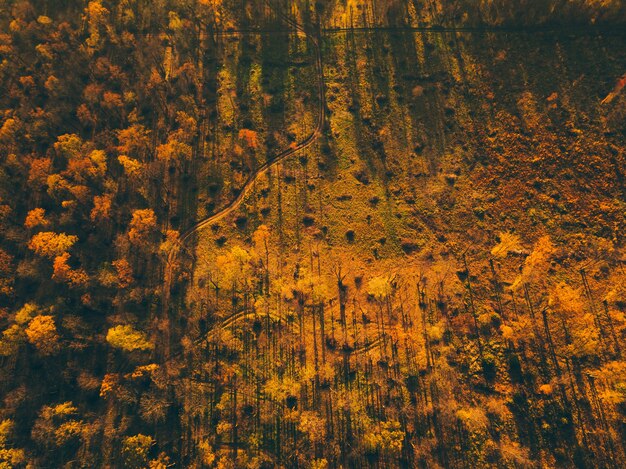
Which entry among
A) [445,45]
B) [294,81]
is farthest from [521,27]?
[294,81]

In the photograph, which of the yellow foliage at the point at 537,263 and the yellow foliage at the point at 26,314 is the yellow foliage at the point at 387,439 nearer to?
the yellow foliage at the point at 537,263

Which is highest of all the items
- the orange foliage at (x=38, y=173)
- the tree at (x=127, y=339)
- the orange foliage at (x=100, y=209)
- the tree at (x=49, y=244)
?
the orange foliage at (x=38, y=173)

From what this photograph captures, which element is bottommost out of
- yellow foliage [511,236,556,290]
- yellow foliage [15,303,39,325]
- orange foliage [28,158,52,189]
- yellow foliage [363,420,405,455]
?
yellow foliage [363,420,405,455]

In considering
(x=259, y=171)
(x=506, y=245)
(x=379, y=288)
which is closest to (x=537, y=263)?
(x=506, y=245)

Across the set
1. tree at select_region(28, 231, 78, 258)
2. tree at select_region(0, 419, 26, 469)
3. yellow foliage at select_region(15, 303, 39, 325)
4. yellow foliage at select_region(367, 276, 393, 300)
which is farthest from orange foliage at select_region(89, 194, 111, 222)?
yellow foliage at select_region(367, 276, 393, 300)

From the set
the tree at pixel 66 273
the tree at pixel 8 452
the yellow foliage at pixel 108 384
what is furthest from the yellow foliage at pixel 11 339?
the yellow foliage at pixel 108 384

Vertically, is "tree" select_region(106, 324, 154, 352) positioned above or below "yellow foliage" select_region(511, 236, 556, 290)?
below

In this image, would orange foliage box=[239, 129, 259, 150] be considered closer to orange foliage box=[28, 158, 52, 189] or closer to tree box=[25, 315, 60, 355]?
orange foliage box=[28, 158, 52, 189]
